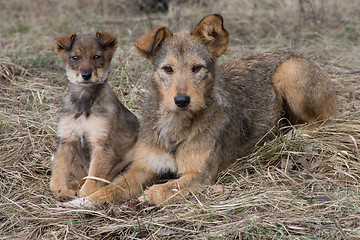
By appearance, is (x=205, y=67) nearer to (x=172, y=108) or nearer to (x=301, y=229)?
(x=172, y=108)

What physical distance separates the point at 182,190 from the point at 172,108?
2.84ft

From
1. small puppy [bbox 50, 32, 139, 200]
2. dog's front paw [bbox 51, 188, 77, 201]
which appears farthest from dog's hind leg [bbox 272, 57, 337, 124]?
dog's front paw [bbox 51, 188, 77, 201]

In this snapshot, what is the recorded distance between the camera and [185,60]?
16.8ft

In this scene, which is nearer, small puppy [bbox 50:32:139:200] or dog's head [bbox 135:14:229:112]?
dog's head [bbox 135:14:229:112]

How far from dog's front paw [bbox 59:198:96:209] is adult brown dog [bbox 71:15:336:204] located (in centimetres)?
6

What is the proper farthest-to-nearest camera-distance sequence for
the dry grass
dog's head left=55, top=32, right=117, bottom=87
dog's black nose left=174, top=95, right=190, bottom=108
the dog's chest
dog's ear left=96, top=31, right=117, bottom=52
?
dog's ear left=96, top=31, right=117, bottom=52 → the dog's chest → dog's head left=55, top=32, right=117, bottom=87 → dog's black nose left=174, top=95, right=190, bottom=108 → the dry grass

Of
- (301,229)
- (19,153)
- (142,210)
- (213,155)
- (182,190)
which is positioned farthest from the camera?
(19,153)

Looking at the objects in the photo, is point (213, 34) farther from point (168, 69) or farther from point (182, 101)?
point (182, 101)

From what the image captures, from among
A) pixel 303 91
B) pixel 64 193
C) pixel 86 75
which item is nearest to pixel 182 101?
pixel 86 75

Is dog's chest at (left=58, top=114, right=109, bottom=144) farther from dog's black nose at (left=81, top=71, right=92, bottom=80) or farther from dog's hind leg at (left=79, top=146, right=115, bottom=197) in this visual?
dog's black nose at (left=81, top=71, right=92, bottom=80)

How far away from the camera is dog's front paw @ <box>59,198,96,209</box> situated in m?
4.85

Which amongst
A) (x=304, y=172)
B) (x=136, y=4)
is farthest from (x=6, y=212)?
(x=136, y=4)

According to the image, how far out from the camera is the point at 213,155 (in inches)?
214

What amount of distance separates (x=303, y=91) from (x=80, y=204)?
340cm
